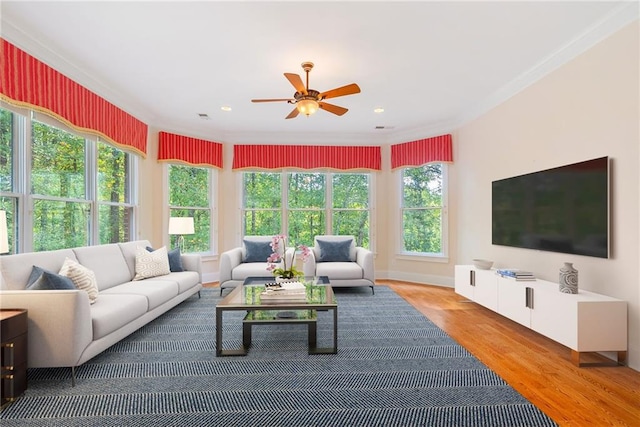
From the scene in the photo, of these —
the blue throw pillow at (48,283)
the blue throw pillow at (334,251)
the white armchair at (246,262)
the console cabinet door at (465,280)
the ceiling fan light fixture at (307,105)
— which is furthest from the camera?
the blue throw pillow at (334,251)

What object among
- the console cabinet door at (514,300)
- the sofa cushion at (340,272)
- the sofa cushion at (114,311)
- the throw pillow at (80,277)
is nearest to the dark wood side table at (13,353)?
the sofa cushion at (114,311)

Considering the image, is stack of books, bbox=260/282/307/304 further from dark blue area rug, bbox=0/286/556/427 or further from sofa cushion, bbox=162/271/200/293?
sofa cushion, bbox=162/271/200/293

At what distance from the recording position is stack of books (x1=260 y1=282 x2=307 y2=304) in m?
2.79

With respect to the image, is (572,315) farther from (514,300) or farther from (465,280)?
(465,280)

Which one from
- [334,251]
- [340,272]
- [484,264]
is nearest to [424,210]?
[334,251]

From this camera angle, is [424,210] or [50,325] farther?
[424,210]

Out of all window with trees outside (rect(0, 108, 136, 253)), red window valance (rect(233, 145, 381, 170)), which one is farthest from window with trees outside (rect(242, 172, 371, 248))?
window with trees outside (rect(0, 108, 136, 253))

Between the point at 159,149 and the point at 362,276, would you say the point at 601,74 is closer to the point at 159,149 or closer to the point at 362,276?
the point at 362,276

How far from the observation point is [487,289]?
11.9ft

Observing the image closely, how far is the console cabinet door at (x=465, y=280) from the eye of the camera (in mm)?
3963

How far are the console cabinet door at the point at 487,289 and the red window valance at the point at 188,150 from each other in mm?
4520

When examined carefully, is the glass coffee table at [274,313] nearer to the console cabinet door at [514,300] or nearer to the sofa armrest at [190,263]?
the sofa armrest at [190,263]

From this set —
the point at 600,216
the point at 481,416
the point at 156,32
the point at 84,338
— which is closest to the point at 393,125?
the point at 600,216

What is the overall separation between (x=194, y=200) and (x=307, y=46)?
3713 millimetres
